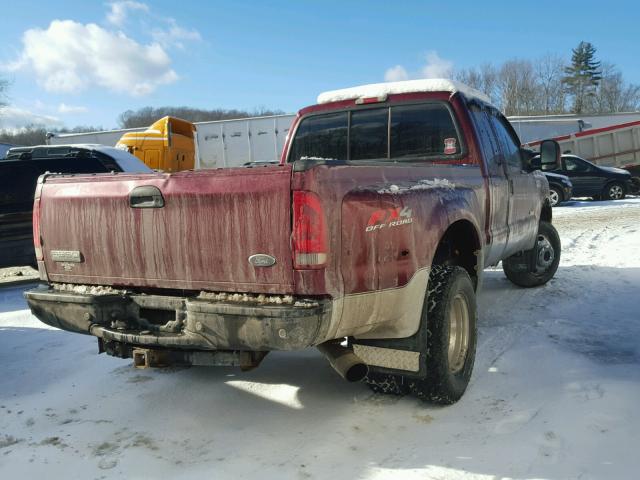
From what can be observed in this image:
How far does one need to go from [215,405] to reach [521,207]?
11.7 feet

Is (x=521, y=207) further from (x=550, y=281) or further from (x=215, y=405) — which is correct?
(x=215, y=405)

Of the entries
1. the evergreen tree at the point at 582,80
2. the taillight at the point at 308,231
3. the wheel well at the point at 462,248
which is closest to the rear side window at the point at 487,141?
the wheel well at the point at 462,248

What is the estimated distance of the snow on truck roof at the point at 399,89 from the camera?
4.38 meters

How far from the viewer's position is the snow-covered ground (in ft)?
8.82

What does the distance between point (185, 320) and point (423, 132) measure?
257 centimetres

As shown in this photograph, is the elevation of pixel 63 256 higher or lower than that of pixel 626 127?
lower

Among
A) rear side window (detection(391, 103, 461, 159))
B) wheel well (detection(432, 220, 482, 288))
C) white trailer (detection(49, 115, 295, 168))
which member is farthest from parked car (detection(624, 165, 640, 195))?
wheel well (detection(432, 220, 482, 288))

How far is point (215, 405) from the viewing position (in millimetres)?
3486

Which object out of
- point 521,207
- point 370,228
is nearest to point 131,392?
point 370,228

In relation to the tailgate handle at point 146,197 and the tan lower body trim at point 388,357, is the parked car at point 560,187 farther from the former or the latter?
the tailgate handle at point 146,197

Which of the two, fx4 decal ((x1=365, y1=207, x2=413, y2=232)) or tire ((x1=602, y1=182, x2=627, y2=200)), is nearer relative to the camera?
fx4 decal ((x1=365, y1=207, x2=413, y2=232))

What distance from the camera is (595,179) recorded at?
18375mm

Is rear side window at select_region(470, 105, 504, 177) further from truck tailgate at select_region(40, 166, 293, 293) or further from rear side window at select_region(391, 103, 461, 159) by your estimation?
truck tailgate at select_region(40, 166, 293, 293)

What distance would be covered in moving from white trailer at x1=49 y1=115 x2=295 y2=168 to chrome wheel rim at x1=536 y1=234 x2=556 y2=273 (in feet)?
55.9
